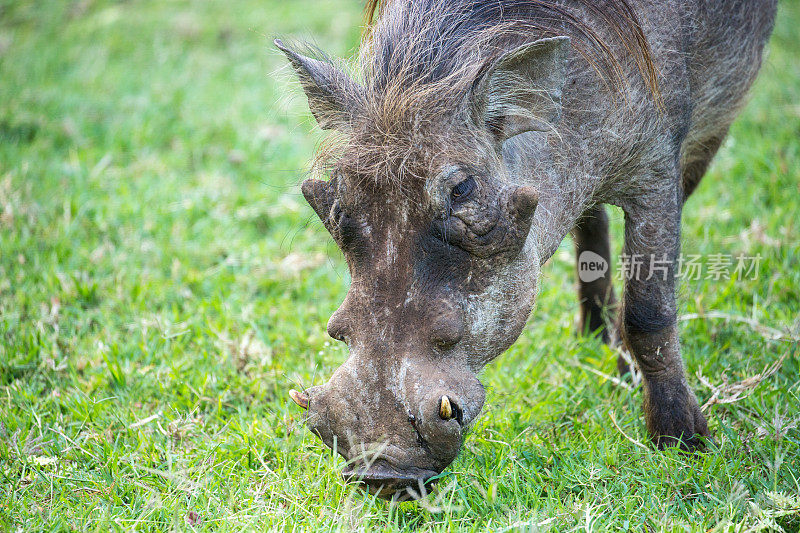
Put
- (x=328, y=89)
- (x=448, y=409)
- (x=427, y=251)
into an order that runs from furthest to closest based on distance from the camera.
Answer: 1. (x=328, y=89)
2. (x=427, y=251)
3. (x=448, y=409)

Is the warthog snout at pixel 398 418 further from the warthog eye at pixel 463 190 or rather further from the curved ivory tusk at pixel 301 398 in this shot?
the warthog eye at pixel 463 190

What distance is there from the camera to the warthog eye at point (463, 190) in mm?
2209

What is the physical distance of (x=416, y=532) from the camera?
2334 mm

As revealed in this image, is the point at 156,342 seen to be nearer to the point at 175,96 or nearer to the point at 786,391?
the point at 786,391

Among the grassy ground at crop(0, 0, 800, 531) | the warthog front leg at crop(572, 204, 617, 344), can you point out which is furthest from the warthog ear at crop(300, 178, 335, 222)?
the warthog front leg at crop(572, 204, 617, 344)

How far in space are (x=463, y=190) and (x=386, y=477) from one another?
821 mm

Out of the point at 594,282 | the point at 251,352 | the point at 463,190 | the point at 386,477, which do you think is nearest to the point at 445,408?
the point at 386,477

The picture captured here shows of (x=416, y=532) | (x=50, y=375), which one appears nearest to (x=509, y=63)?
(x=416, y=532)

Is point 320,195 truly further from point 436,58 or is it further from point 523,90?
point 523,90

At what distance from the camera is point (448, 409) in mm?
2078

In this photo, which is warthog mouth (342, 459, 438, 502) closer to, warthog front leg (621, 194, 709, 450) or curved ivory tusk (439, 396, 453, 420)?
curved ivory tusk (439, 396, 453, 420)

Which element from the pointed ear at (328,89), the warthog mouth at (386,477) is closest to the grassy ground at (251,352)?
the warthog mouth at (386,477)

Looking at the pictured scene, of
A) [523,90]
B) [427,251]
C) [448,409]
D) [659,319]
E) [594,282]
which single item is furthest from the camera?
[594,282]

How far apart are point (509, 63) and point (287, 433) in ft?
5.01
